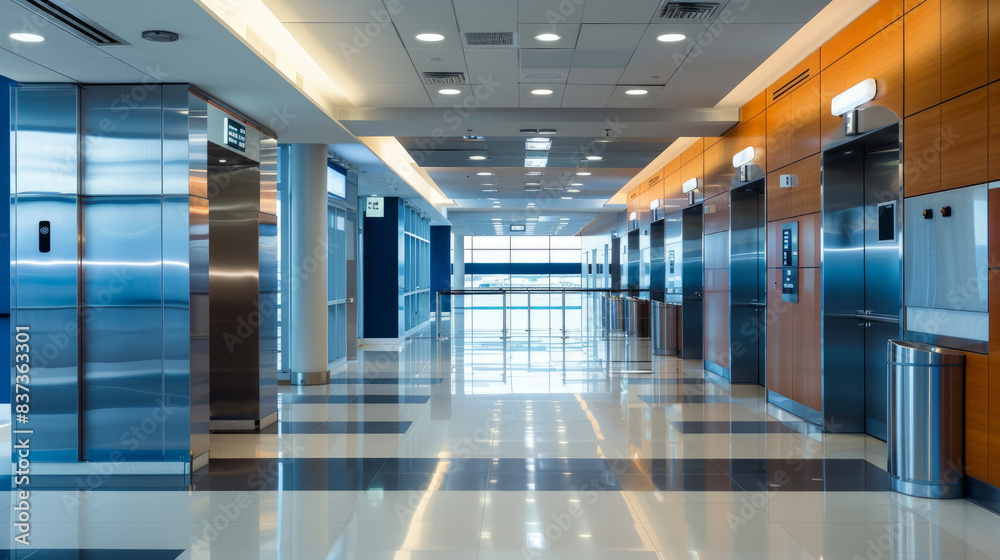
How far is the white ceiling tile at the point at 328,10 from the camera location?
5.17 meters

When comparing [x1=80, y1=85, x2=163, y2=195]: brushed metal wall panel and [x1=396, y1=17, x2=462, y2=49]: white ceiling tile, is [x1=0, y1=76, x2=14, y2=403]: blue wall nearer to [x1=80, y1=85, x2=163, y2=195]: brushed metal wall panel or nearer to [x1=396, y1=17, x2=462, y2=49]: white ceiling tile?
[x1=80, y1=85, x2=163, y2=195]: brushed metal wall panel

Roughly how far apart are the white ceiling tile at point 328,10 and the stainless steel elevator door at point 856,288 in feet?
12.8

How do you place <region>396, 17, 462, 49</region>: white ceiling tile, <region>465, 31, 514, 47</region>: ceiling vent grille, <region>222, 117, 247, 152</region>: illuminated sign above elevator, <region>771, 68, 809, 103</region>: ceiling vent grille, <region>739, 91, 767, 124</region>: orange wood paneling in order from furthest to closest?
1. <region>739, 91, 767, 124</region>: orange wood paneling
2. <region>771, 68, 809, 103</region>: ceiling vent grille
3. <region>222, 117, 247, 152</region>: illuminated sign above elevator
4. <region>465, 31, 514, 47</region>: ceiling vent grille
5. <region>396, 17, 462, 49</region>: white ceiling tile

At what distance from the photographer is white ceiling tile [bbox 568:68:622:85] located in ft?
22.4

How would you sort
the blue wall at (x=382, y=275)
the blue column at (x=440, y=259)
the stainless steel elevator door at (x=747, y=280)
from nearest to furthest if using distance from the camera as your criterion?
the stainless steel elevator door at (x=747, y=280) → the blue wall at (x=382, y=275) → the blue column at (x=440, y=259)

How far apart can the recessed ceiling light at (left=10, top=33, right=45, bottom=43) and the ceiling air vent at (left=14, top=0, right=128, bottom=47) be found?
0.23m

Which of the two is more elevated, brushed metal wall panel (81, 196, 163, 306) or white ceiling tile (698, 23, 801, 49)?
white ceiling tile (698, 23, 801, 49)

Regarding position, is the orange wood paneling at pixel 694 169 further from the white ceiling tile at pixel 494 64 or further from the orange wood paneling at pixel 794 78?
the white ceiling tile at pixel 494 64

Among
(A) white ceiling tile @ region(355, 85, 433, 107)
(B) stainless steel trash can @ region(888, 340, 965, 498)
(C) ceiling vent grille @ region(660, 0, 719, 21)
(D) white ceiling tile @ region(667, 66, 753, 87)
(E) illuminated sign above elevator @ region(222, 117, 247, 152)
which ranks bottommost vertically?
(B) stainless steel trash can @ region(888, 340, 965, 498)

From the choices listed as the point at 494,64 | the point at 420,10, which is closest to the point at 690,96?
the point at 494,64

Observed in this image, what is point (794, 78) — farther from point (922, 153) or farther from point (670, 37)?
point (922, 153)

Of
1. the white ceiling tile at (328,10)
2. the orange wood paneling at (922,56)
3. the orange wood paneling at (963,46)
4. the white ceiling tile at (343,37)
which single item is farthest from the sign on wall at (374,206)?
the orange wood paneling at (963,46)

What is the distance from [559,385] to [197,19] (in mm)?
6097

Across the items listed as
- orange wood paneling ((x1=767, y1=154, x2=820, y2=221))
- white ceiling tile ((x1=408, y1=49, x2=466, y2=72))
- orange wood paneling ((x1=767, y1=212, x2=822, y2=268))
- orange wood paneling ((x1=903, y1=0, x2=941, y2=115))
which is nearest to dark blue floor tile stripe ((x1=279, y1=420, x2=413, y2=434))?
white ceiling tile ((x1=408, y1=49, x2=466, y2=72))
